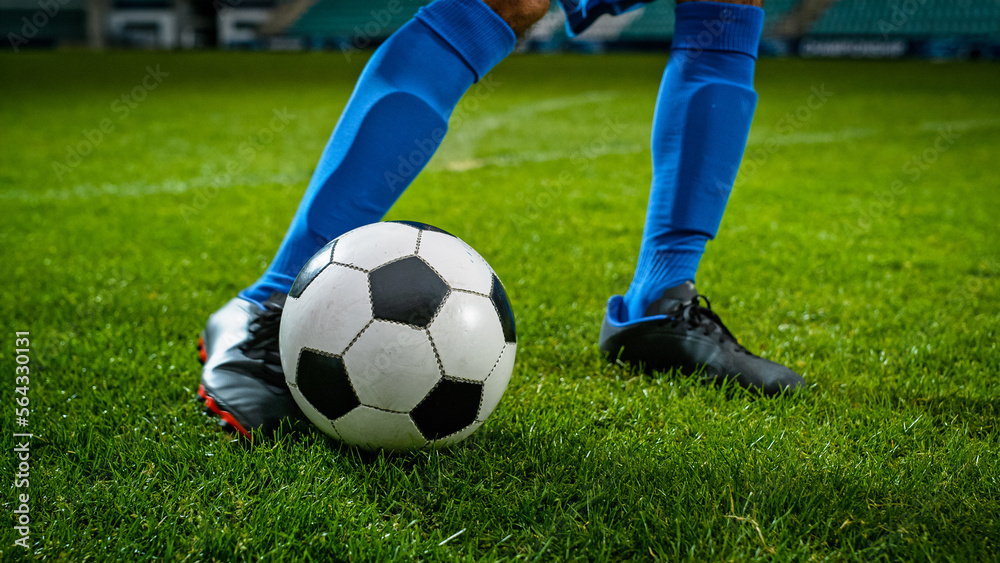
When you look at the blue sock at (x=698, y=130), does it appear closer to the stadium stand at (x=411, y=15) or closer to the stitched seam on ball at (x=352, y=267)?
the stitched seam on ball at (x=352, y=267)

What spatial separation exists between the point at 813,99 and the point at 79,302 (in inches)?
395

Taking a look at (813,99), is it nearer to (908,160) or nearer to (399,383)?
A: (908,160)

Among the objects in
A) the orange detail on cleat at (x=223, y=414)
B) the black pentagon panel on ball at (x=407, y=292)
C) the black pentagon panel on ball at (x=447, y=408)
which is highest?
the black pentagon panel on ball at (x=407, y=292)

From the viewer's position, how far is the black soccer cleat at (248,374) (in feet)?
4.64

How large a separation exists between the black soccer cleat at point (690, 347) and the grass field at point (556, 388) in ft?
0.19

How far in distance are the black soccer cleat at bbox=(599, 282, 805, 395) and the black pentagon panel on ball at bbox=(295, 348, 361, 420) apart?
795 millimetres
